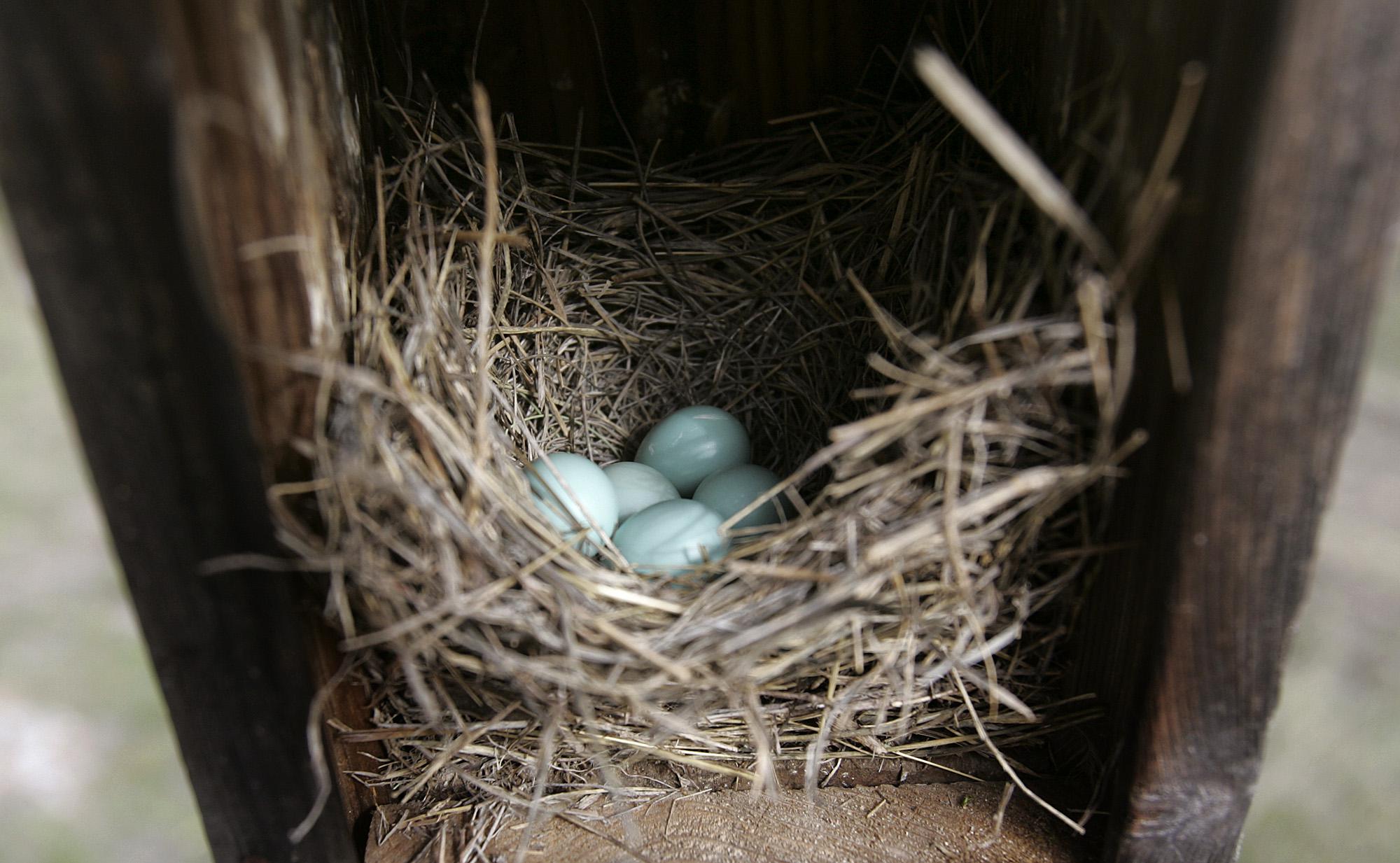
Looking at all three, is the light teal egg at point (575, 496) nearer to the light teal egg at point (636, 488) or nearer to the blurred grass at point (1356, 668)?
the light teal egg at point (636, 488)

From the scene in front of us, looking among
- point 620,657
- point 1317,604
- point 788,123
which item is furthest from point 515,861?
point 1317,604

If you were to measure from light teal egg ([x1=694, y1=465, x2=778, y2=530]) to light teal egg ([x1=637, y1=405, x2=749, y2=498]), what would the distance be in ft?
0.15

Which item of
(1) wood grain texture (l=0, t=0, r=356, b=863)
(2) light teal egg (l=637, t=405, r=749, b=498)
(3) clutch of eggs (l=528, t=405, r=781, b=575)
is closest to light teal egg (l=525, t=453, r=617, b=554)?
(3) clutch of eggs (l=528, t=405, r=781, b=575)

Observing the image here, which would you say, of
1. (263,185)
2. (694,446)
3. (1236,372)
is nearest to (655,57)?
(694,446)

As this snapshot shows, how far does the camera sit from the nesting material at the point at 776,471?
0.59 m

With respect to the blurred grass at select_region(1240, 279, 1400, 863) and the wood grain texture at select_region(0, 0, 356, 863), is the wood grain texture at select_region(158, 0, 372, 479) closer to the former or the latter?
the wood grain texture at select_region(0, 0, 356, 863)

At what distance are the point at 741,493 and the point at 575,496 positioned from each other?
16 cm

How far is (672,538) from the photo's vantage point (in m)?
0.78

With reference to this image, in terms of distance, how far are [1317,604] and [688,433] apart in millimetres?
1155

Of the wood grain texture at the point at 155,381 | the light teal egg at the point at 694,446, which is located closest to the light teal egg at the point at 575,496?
the light teal egg at the point at 694,446

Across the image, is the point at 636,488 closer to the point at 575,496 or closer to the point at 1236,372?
the point at 575,496

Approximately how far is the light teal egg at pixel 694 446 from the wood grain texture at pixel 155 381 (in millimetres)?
401

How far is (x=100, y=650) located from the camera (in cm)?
155

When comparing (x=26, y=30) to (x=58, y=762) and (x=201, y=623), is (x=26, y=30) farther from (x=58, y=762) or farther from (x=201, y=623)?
(x=58, y=762)
